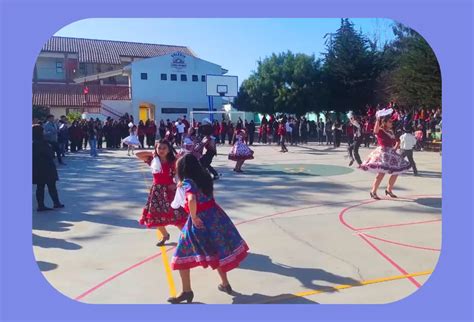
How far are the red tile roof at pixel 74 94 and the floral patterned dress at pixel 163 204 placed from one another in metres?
19.7

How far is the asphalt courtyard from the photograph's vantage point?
13.2 feet

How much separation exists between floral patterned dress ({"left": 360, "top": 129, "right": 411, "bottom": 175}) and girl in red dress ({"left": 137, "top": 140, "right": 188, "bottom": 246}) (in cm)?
402

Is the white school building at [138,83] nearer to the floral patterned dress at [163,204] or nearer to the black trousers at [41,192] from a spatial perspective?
the black trousers at [41,192]

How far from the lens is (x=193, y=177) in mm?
3781

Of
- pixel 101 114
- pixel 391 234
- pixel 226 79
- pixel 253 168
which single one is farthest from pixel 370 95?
pixel 391 234

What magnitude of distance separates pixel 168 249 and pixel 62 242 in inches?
55.3

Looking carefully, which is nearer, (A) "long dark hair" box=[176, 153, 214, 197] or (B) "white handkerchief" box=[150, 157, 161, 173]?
(A) "long dark hair" box=[176, 153, 214, 197]

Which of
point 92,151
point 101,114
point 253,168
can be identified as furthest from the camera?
point 101,114

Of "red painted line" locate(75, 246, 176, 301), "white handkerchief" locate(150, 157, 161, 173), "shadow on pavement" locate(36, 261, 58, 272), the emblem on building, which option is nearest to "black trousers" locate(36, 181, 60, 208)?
"shadow on pavement" locate(36, 261, 58, 272)

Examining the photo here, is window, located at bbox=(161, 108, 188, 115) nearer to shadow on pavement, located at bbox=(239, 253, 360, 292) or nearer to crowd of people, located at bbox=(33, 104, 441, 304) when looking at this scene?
crowd of people, located at bbox=(33, 104, 441, 304)

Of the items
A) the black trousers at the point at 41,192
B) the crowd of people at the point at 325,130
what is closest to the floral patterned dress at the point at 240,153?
the black trousers at the point at 41,192

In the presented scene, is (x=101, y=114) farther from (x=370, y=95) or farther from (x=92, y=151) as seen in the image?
(x=370, y=95)

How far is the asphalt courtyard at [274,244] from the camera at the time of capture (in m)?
4.01

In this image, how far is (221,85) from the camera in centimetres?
2564
